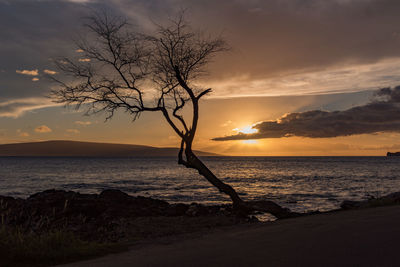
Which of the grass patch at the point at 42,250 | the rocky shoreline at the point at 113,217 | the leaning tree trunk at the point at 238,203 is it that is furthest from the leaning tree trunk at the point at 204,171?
the grass patch at the point at 42,250

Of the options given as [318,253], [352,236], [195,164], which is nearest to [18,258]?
[318,253]

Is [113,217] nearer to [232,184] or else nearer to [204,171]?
[204,171]

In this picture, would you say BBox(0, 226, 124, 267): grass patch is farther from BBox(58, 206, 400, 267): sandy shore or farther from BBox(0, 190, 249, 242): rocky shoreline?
BBox(0, 190, 249, 242): rocky shoreline

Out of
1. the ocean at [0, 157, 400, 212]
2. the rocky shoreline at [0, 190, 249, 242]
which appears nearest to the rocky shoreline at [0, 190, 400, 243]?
the rocky shoreline at [0, 190, 249, 242]

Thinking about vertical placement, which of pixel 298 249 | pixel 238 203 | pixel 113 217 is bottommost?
pixel 113 217

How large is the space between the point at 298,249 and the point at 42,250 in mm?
5614

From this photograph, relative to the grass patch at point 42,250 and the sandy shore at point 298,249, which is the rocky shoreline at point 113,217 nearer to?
the grass patch at point 42,250

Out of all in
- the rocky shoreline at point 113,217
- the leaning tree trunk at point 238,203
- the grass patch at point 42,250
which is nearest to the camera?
the grass patch at point 42,250

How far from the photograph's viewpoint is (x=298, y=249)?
595 centimetres

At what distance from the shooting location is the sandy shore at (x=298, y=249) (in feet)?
17.2

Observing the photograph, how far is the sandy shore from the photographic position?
17.2 feet

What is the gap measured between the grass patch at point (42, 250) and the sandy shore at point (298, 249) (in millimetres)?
1032

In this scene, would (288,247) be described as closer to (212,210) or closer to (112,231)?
(112,231)

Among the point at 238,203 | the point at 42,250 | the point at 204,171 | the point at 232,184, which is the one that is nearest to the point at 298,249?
the point at 42,250
